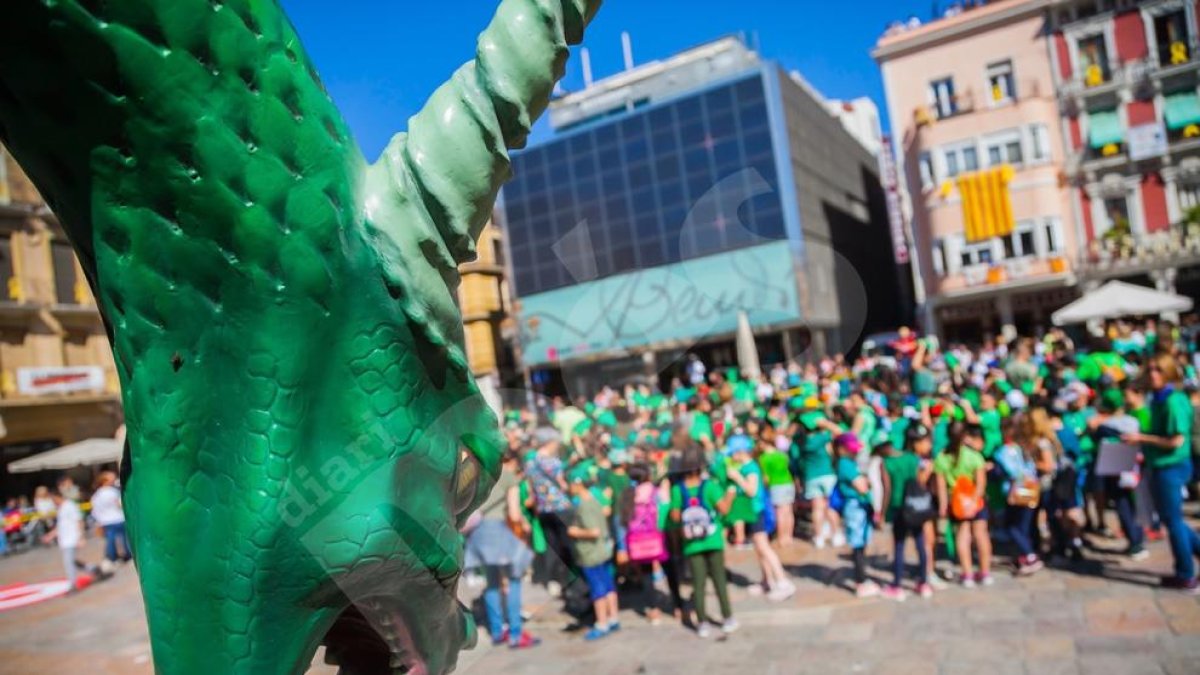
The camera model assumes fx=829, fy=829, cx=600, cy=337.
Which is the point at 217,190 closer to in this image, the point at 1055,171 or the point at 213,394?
the point at 213,394

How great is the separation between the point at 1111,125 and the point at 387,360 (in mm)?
29173

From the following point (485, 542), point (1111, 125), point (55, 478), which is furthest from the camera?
point (1111, 125)

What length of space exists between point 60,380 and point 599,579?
2175 centimetres

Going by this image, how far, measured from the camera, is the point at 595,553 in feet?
20.2

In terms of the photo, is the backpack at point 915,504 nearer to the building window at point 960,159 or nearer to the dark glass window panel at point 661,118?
the dark glass window panel at point 661,118

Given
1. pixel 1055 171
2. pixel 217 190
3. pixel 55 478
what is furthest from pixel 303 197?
pixel 1055 171

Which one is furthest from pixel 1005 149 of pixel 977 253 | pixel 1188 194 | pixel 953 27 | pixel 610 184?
pixel 610 184

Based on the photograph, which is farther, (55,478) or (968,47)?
(968,47)

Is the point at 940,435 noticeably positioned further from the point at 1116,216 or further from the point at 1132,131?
the point at 1132,131

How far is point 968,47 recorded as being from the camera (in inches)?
1051

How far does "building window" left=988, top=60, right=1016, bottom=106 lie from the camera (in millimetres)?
26312

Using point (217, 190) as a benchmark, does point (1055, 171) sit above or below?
above

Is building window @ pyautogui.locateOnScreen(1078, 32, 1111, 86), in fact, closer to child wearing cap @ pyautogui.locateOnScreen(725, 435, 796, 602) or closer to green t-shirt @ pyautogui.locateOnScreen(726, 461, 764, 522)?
child wearing cap @ pyautogui.locateOnScreen(725, 435, 796, 602)

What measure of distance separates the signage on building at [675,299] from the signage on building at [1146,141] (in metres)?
26.7
